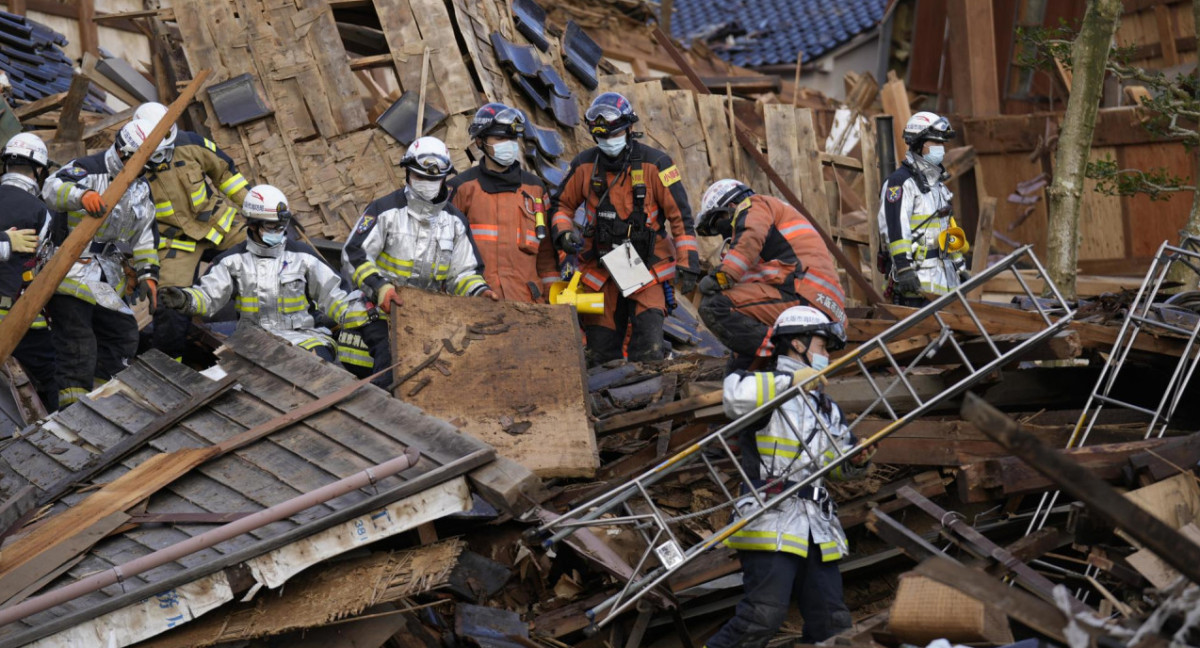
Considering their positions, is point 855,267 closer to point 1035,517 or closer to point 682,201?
point 682,201

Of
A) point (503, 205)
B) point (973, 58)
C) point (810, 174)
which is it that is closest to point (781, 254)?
point (503, 205)

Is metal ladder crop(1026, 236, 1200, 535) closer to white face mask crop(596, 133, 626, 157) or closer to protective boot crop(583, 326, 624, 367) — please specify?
protective boot crop(583, 326, 624, 367)

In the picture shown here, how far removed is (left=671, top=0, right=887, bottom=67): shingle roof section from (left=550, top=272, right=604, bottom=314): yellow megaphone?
726 inches

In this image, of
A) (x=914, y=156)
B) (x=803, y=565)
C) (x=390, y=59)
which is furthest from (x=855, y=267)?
(x=803, y=565)

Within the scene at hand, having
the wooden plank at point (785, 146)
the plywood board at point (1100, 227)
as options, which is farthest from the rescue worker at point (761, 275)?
the plywood board at point (1100, 227)

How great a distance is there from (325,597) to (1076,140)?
26.6ft

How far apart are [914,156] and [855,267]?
12.8ft

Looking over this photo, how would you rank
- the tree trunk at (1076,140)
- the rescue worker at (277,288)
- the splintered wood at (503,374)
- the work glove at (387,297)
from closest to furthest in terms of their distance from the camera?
the splintered wood at (503,374) → the work glove at (387,297) → the rescue worker at (277,288) → the tree trunk at (1076,140)

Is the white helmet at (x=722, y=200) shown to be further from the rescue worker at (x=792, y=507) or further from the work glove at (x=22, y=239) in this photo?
the work glove at (x=22, y=239)

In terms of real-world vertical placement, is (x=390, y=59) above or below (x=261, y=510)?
above

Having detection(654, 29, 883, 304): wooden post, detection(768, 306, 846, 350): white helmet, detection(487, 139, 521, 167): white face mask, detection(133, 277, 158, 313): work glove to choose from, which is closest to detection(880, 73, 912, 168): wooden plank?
detection(654, 29, 883, 304): wooden post

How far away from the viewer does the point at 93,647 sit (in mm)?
6355

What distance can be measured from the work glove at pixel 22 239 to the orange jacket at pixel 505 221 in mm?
2874

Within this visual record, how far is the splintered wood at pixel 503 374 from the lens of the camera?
319 inches
